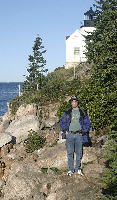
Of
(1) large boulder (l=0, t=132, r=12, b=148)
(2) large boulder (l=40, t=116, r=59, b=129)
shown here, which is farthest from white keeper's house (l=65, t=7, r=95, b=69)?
(1) large boulder (l=0, t=132, r=12, b=148)

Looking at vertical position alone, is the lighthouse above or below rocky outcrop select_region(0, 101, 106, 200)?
above

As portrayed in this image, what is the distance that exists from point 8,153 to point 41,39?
78.8 ft

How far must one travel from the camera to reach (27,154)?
1166 cm

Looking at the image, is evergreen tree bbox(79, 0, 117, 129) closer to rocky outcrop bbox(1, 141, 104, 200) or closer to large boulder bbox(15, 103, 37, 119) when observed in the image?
rocky outcrop bbox(1, 141, 104, 200)

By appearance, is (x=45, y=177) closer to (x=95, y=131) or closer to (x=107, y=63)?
(x=95, y=131)

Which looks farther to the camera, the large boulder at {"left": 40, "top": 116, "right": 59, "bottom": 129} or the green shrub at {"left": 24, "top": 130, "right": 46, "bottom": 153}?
the large boulder at {"left": 40, "top": 116, "right": 59, "bottom": 129}

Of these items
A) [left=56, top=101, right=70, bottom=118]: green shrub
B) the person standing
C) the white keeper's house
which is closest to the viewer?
the person standing

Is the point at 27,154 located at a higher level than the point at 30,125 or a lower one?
lower

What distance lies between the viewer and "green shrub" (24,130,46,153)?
40.7 feet

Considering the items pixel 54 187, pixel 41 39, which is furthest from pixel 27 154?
pixel 41 39

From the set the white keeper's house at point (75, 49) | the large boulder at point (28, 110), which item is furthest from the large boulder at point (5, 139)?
the white keeper's house at point (75, 49)

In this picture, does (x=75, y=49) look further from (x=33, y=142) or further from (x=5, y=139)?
(x=5, y=139)

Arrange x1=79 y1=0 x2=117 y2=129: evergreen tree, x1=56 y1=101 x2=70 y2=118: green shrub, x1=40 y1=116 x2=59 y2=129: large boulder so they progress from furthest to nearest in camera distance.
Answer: x1=40 y1=116 x2=59 y2=129: large boulder < x1=56 y1=101 x2=70 y2=118: green shrub < x1=79 y1=0 x2=117 y2=129: evergreen tree

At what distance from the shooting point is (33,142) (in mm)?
12703
